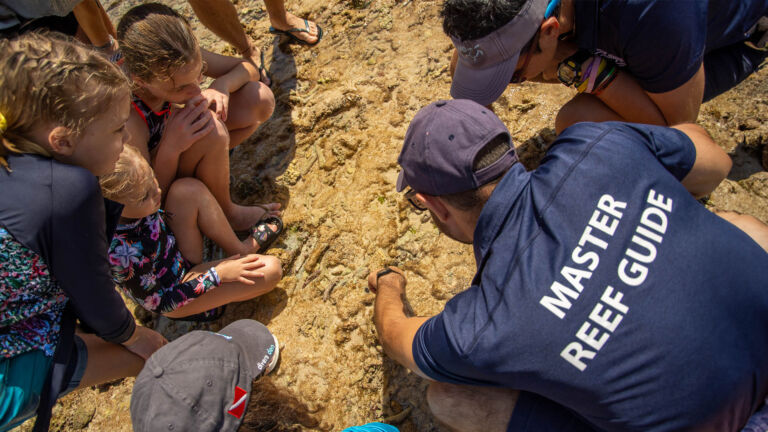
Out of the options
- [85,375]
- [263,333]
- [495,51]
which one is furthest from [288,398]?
[495,51]

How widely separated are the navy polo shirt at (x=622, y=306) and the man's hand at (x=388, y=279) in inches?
28.6

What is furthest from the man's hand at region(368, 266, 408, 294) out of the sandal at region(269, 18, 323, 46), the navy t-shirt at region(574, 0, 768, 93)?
the sandal at region(269, 18, 323, 46)

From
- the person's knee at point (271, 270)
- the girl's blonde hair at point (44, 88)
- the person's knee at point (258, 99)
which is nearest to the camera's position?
the girl's blonde hair at point (44, 88)

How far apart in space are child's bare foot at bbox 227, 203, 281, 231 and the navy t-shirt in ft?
5.66

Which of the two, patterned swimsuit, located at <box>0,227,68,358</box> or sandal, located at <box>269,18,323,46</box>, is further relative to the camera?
sandal, located at <box>269,18,323,46</box>

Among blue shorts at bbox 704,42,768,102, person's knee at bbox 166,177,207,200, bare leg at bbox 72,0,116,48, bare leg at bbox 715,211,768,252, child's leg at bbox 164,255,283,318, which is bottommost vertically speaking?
child's leg at bbox 164,255,283,318

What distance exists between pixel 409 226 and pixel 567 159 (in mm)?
1114

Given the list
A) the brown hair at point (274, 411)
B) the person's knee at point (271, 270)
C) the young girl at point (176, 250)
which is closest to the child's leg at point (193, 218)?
the young girl at point (176, 250)

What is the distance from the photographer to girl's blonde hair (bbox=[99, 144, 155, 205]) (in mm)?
1592

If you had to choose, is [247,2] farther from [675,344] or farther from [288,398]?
[675,344]

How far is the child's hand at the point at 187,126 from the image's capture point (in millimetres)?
1995

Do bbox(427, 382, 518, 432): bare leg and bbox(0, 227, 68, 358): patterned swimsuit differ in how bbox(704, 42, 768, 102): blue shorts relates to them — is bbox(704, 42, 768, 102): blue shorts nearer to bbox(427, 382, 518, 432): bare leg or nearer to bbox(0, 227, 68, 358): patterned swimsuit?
bbox(427, 382, 518, 432): bare leg

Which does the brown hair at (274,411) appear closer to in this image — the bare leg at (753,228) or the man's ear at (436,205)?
the man's ear at (436,205)

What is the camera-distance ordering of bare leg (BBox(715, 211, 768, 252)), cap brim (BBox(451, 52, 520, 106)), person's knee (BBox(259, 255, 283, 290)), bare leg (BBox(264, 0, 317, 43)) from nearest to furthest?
bare leg (BBox(715, 211, 768, 252)), cap brim (BBox(451, 52, 520, 106)), person's knee (BBox(259, 255, 283, 290)), bare leg (BBox(264, 0, 317, 43))
